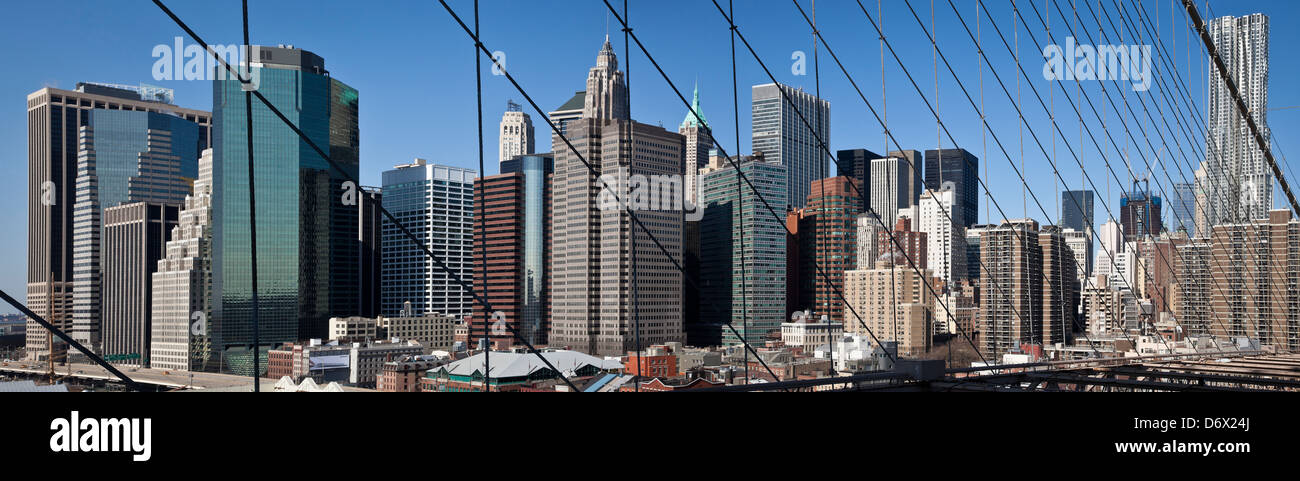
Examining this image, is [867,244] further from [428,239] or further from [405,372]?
[405,372]

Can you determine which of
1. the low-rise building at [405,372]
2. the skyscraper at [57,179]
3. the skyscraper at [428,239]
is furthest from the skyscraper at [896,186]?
the skyscraper at [57,179]

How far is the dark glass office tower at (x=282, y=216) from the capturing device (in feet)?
196

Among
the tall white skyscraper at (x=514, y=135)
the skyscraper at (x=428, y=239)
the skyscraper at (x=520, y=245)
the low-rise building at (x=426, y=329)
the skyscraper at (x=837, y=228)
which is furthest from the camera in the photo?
the tall white skyscraper at (x=514, y=135)

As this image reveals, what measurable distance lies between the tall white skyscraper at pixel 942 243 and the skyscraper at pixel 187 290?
4810 centimetres

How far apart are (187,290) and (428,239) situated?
50.4ft

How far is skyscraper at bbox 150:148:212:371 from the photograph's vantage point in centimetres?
5684

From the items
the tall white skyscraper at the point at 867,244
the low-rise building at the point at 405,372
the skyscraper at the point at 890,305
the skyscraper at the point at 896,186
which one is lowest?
the low-rise building at the point at 405,372

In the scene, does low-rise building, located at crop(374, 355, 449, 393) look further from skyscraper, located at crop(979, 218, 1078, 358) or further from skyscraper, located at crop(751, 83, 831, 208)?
skyscraper, located at crop(751, 83, 831, 208)

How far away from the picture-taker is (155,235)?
6316cm

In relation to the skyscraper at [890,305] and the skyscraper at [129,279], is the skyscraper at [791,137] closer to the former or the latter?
the skyscraper at [890,305]
